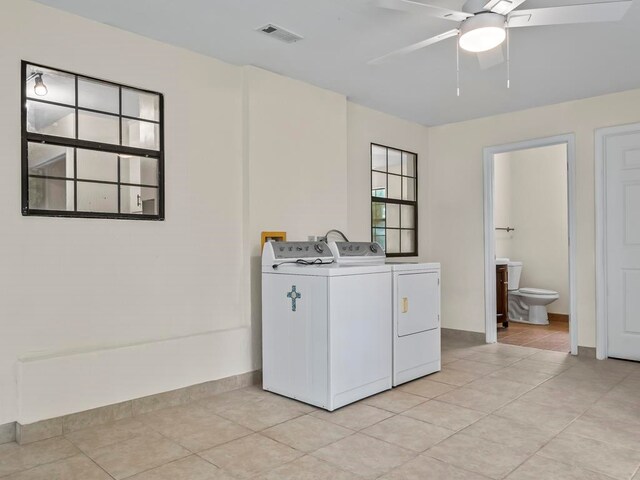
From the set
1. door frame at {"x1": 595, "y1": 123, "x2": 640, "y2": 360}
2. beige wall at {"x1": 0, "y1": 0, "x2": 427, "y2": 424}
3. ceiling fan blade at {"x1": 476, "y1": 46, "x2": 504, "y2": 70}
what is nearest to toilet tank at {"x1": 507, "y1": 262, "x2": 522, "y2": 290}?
door frame at {"x1": 595, "y1": 123, "x2": 640, "y2": 360}

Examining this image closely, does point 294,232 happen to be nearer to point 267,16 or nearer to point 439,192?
point 267,16

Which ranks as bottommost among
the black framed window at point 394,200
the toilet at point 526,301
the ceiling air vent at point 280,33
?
the toilet at point 526,301

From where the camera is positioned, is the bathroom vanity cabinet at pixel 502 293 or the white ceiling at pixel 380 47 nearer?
the white ceiling at pixel 380 47

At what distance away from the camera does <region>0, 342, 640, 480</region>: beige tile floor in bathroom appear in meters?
2.22

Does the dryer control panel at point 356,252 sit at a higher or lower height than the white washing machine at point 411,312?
higher

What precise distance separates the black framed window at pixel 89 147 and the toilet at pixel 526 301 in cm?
491

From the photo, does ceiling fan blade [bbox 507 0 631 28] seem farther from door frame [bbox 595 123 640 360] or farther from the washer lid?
the washer lid

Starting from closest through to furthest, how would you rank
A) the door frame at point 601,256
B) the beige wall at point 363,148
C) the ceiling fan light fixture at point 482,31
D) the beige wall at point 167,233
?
the ceiling fan light fixture at point 482,31 < the beige wall at point 167,233 < the door frame at point 601,256 < the beige wall at point 363,148

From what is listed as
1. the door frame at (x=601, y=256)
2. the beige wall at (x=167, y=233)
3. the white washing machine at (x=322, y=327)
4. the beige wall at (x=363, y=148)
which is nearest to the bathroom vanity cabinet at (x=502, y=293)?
the door frame at (x=601, y=256)

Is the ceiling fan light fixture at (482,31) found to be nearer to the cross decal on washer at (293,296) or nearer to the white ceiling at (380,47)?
the white ceiling at (380,47)

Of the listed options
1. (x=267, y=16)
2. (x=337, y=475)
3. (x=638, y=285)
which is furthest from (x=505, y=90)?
(x=337, y=475)

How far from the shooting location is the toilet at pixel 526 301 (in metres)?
6.08

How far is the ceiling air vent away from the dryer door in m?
1.94

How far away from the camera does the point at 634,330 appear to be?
168 inches
